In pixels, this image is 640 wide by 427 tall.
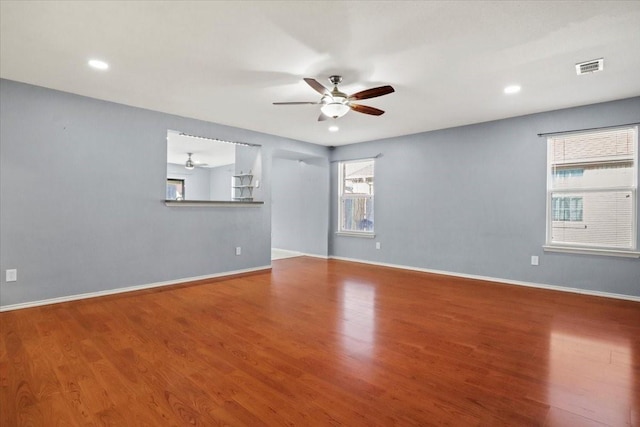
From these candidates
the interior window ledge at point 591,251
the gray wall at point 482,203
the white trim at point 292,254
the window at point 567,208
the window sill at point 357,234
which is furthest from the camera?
the white trim at point 292,254

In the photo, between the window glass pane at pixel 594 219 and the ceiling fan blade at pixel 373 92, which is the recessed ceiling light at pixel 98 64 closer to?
the ceiling fan blade at pixel 373 92

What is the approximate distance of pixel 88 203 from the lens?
12.6 ft

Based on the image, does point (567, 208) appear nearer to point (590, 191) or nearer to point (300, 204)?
point (590, 191)

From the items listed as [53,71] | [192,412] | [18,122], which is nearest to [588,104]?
[192,412]

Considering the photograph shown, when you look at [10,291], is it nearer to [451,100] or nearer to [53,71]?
[53,71]

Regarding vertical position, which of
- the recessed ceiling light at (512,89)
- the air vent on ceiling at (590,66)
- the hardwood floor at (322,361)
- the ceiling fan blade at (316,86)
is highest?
the recessed ceiling light at (512,89)

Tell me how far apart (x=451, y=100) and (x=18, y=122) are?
485cm

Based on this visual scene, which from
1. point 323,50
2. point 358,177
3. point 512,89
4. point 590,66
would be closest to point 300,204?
point 358,177

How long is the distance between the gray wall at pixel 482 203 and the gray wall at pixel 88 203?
3212 mm

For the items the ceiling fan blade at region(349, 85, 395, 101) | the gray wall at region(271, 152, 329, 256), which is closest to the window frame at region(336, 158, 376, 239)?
the gray wall at region(271, 152, 329, 256)

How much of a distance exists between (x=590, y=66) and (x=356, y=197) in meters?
4.28

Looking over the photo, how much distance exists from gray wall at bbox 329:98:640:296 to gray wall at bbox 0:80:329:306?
321 centimetres

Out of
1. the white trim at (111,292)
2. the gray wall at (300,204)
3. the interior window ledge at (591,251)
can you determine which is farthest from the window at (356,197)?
the interior window ledge at (591,251)

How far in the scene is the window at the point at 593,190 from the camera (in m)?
3.88
